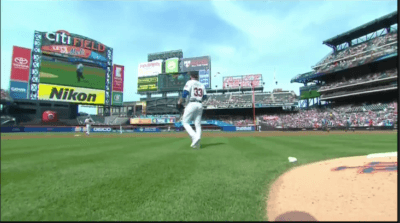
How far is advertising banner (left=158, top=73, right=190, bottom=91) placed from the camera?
50.2 metres

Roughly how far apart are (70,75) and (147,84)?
63.5 ft

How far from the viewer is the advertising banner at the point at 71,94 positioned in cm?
3397

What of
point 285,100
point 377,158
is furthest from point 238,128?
point 377,158

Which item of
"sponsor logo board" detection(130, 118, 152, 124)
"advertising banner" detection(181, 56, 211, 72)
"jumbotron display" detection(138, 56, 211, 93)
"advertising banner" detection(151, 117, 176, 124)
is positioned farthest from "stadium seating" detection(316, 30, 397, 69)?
"sponsor logo board" detection(130, 118, 152, 124)

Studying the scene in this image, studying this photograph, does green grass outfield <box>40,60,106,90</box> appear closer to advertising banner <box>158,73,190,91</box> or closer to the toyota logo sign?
the toyota logo sign

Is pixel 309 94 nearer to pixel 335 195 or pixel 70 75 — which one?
pixel 70 75

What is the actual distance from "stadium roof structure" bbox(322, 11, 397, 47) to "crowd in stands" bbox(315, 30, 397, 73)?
2.00m

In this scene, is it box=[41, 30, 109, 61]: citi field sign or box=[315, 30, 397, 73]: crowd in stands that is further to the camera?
box=[41, 30, 109, 61]: citi field sign

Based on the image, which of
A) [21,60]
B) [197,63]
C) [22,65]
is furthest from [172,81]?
[21,60]

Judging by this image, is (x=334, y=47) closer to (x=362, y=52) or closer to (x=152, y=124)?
(x=362, y=52)

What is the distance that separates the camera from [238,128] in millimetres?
33500

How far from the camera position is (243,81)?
169ft

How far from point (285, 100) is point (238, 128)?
561 inches

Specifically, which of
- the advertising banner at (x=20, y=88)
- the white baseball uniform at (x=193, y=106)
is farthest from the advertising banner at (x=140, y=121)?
the white baseball uniform at (x=193, y=106)
